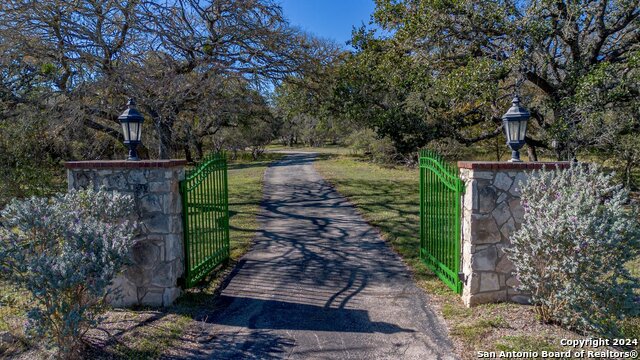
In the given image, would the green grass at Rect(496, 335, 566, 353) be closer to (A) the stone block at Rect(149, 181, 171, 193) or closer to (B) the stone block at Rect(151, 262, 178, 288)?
(B) the stone block at Rect(151, 262, 178, 288)

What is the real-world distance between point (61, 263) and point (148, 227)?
4.75 feet

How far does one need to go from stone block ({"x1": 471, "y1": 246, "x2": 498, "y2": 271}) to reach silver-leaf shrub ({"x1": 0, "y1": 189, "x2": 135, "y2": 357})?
3.57 m

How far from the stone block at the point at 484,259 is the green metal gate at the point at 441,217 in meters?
0.35

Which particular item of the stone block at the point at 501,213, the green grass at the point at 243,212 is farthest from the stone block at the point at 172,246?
the stone block at the point at 501,213

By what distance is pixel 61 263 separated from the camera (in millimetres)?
3199

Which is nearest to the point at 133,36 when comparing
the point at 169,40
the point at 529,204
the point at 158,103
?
the point at 169,40

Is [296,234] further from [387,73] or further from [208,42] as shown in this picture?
[387,73]

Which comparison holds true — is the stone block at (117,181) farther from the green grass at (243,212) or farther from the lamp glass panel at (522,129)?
the lamp glass panel at (522,129)

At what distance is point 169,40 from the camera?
25.7 feet

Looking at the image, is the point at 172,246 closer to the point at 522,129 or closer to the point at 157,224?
the point at 157,224

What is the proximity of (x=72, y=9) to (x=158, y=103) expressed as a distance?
6.77ft

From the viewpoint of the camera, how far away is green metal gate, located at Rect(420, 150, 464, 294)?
16.1ft

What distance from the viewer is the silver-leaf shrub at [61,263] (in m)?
3.19

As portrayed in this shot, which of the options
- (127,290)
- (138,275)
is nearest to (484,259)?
(138,275)
